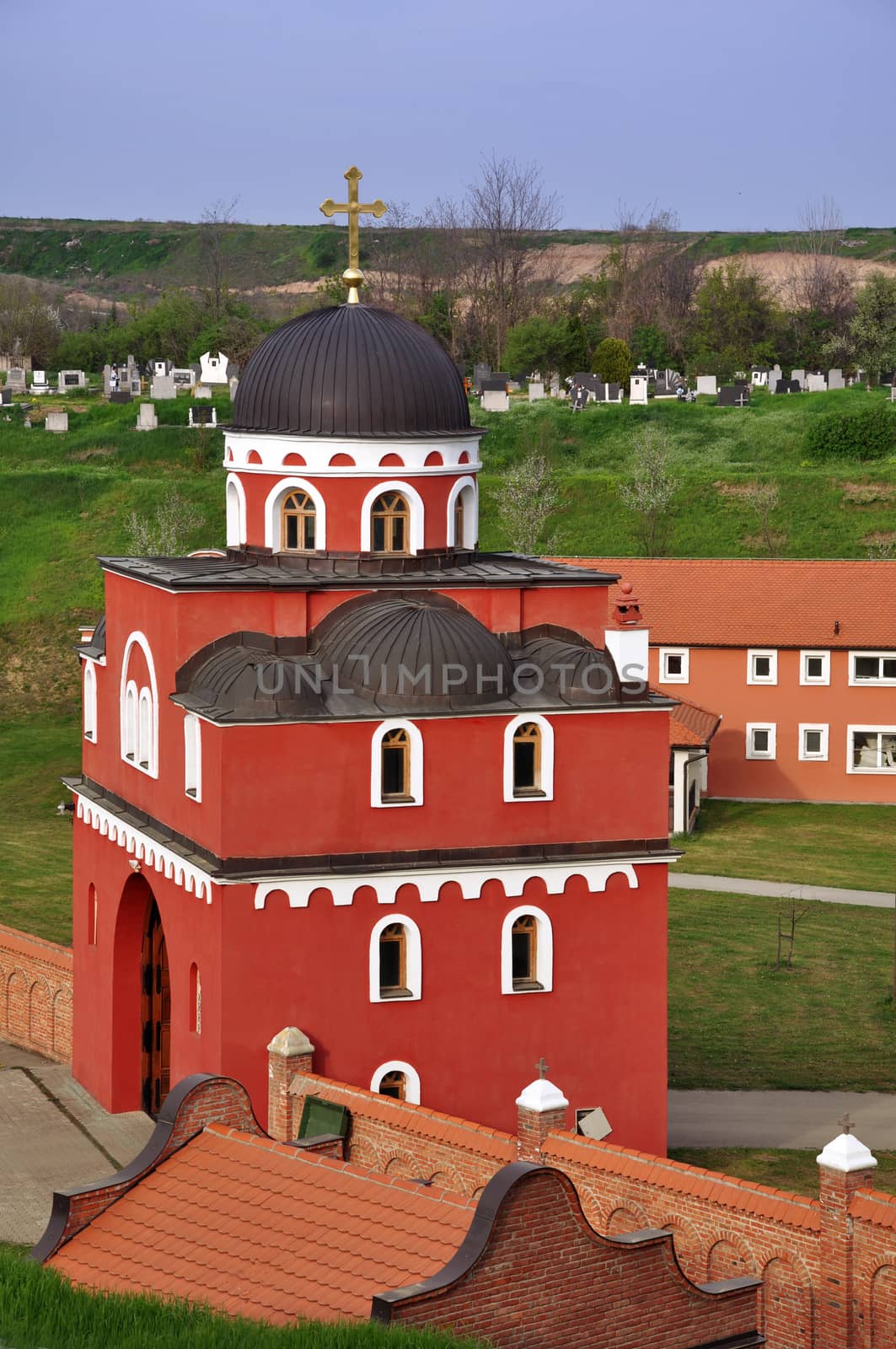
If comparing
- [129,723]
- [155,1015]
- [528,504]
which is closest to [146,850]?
[129,723]

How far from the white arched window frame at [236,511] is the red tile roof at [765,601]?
2938 centimetres

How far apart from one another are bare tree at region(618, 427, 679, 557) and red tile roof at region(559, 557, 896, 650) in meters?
16.2

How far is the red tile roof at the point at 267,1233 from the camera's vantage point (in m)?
20.6

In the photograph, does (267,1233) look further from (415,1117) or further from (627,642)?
(627,642)

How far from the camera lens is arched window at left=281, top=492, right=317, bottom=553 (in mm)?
32062

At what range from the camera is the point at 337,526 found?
31.9 meters

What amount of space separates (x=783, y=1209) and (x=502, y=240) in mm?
108726

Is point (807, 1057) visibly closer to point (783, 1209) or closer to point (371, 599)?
point (371, 599)

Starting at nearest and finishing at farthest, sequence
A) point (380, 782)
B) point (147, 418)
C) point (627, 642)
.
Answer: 1. point (380, 782)
2. point (627, 642)
3. point (147, 418)

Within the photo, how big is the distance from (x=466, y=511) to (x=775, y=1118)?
1022cm

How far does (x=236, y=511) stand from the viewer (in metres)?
33.0

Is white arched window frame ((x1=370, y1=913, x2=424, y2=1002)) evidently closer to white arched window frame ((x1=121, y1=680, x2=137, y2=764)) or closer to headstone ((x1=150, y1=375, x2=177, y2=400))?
white arched window frame ((x1=121, y1=680, x2=137, y2=764))

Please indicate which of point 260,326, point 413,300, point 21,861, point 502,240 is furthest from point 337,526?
point 502,240

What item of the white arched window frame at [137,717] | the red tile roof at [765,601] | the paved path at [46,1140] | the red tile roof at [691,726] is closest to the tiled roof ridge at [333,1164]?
the paved path at [46,1140]
